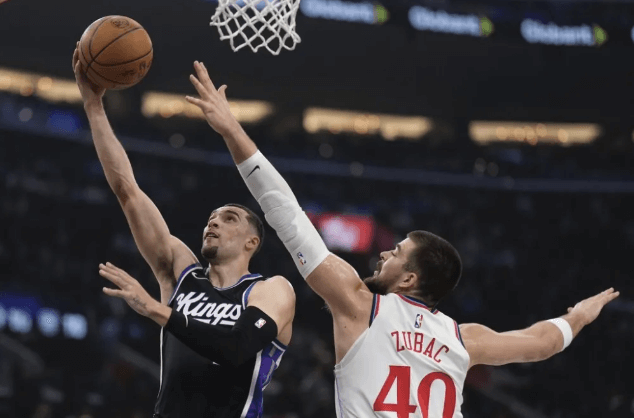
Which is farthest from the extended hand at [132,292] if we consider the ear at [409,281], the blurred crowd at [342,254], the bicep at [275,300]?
the blurred crowd at [342,254]

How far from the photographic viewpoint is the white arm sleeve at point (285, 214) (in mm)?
3701

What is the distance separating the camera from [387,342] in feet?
12.2

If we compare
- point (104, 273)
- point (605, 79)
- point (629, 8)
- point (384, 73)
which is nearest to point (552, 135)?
point (605, 79)

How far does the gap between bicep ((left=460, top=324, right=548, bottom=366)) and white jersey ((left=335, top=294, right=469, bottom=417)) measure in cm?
15

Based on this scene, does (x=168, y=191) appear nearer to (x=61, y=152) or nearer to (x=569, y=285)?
(x=61, y=152)

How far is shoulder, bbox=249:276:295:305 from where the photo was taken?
4250 millimetres

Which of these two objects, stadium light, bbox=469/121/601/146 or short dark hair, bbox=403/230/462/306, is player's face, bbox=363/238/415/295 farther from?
stadium light, bbox=469/121/601/146

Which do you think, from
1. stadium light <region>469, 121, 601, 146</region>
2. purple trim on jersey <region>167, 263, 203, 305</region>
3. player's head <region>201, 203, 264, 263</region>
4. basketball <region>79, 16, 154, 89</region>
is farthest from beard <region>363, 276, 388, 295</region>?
stadium light <region>469, 121, 601, 146</region>

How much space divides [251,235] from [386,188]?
18128 mm

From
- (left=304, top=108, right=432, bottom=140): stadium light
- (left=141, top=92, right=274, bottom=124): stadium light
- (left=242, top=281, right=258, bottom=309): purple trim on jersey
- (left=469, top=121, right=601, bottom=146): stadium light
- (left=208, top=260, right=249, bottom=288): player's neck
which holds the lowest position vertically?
(left=242, top=281, right=258, bottom=309): purple trim on jersey

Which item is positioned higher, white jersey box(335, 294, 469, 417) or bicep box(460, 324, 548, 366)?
bicep box(460, 324, 548, 366)

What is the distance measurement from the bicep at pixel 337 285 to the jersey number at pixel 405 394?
342mm

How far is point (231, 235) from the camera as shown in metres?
4.79

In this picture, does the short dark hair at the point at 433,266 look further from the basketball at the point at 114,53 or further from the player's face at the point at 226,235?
the basketball at the point at 114,53
